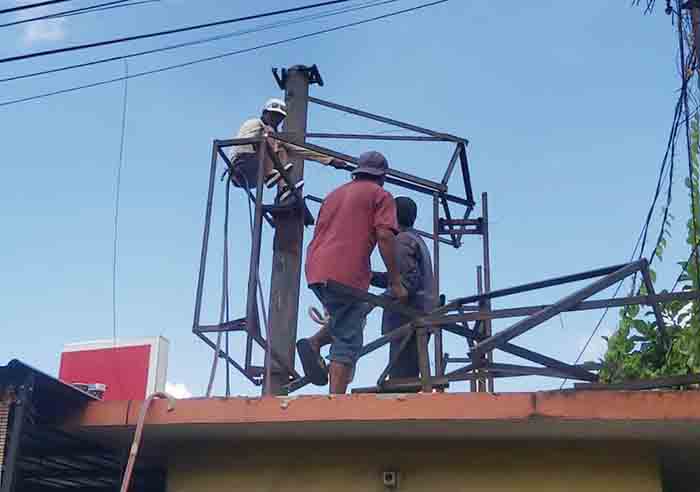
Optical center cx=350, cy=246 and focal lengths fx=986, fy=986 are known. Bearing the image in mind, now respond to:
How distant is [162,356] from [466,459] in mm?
2922

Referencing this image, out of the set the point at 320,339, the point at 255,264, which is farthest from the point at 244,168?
the point at 320,339

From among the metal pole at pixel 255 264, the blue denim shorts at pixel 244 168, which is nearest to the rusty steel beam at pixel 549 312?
the metal pole at pixel 255 264

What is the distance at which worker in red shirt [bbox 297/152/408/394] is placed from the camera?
18.3ft

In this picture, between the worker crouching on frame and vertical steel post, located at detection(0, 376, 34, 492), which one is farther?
the worker crouching on frame

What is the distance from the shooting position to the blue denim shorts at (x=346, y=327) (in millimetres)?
5547

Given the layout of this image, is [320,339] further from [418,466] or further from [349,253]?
[418,466]

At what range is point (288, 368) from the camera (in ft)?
22.3

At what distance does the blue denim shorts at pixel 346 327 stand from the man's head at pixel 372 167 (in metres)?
0.83

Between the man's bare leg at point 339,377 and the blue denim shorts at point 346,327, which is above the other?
the blue denim shorts at point 346,327

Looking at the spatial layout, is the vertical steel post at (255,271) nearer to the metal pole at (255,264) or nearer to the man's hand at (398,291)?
the metal pole at (255,264)

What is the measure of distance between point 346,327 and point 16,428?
6.26ft

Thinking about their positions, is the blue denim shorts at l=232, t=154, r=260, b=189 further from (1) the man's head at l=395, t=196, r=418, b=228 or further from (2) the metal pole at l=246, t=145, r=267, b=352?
(1) the man's head at l=395, t=196, r=418, b=228

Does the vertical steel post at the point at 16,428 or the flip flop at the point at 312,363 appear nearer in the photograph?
the vertical steel post at the point at 16,428

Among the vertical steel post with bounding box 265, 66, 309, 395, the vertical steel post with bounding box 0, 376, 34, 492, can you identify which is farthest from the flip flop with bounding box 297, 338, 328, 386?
the vertical steel post with bounding box 0, 376, 34, 492
